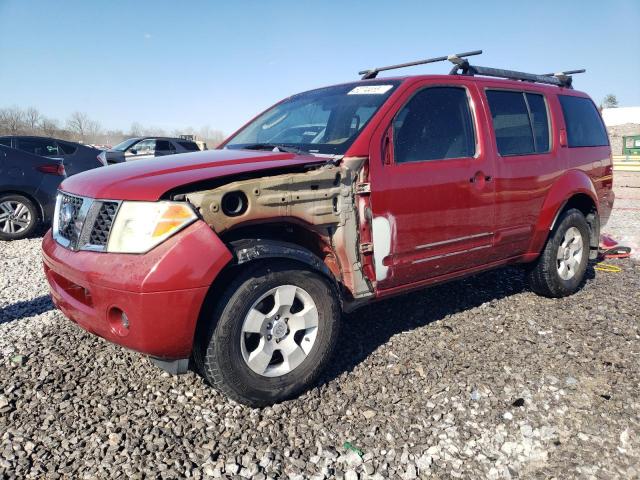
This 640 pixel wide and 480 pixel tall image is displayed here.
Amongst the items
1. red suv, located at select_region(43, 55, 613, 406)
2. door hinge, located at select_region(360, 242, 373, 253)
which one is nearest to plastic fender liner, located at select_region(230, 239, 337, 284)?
red suv, located at select_region(43, 55, 613, 406)

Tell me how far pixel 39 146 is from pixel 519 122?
863 centimetres

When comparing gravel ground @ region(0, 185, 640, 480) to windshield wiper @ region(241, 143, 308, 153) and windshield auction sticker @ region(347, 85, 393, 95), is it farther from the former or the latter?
windshield auction sticker @ region(347, 85, 393, 95)

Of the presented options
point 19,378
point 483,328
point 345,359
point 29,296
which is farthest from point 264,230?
point 29,296

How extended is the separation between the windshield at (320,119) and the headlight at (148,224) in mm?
1094

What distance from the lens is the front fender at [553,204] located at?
413cm

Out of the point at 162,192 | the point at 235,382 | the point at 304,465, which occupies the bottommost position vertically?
the point at 304,465

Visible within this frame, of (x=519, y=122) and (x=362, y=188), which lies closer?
(x=362, y=188)

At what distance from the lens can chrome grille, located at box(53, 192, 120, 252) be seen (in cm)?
243

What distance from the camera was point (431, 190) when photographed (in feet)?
10.6

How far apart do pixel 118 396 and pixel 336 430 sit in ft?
4.20

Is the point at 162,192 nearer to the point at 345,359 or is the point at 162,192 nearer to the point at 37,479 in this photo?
the point at 37,479

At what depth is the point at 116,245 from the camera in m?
2.36

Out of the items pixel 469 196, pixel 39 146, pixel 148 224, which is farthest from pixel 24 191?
pixel 469 196

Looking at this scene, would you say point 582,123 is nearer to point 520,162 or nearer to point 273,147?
point 520,162
